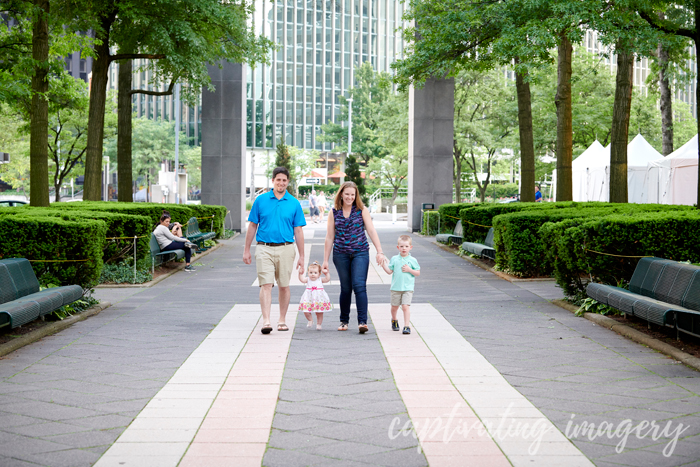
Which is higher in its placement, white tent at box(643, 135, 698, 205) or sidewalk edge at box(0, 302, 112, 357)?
white tent at box(643, 135, 698, 205)

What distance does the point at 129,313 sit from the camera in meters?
10.0

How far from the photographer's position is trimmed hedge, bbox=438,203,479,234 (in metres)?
24.0

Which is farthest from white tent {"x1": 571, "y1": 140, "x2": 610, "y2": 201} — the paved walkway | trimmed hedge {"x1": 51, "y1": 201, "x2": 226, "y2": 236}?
the paved walkway

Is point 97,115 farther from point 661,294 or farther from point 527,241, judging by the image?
point 661,294

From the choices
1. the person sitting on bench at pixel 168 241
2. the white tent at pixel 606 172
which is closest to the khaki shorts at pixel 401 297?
the person sitting on bench at pixel 168 241

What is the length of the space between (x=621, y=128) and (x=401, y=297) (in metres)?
10.6

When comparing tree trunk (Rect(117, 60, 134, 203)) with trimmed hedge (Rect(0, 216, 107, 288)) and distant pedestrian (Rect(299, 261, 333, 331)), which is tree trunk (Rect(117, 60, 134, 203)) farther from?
distant pedestrian (Rect(299, 261, 333, 331))

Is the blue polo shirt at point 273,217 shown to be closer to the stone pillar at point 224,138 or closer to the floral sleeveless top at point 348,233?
the floral sleeveless top at point 348,233

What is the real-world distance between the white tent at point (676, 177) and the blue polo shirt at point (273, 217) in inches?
905

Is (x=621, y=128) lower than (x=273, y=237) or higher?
higher

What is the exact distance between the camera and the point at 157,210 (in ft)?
55.5

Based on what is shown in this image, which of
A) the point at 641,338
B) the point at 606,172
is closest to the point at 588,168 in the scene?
the point at 606,172

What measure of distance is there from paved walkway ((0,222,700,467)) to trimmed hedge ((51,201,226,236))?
20.5ft

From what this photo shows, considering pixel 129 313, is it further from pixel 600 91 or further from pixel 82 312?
pixel 600 91
